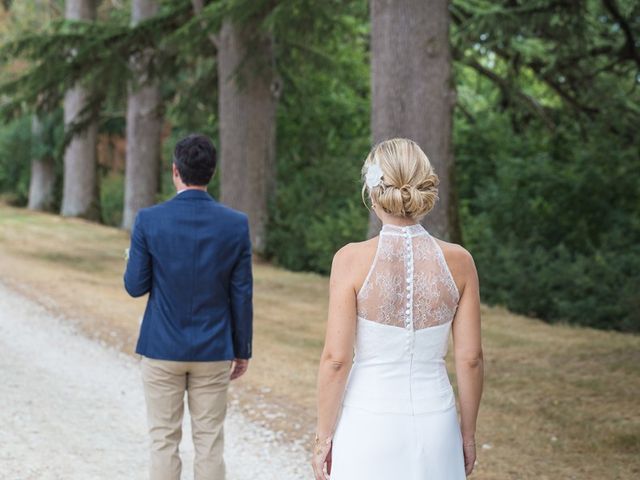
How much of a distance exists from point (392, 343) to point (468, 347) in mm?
301

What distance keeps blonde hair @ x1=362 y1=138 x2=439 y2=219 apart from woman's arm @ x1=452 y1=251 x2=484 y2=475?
0.30 metres

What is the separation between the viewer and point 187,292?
171 inches

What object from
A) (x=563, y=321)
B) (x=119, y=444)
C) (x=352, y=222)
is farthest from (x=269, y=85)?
(x=119, y=444)

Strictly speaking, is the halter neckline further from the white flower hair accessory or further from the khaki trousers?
the khaki trousers

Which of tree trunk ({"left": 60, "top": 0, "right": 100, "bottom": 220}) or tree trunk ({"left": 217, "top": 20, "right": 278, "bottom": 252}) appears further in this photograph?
tree trunk ({"left": 60, "top": 0, "right": 100, "bottom": 220})

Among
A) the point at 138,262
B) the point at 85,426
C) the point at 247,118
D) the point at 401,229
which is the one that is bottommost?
the point at 85,426

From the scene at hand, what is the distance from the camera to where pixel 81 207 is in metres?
→ 29.4

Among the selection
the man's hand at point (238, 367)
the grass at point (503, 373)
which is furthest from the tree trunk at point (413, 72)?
the man's hand at point (238, 367)

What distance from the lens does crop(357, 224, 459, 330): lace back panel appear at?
3.09 metres

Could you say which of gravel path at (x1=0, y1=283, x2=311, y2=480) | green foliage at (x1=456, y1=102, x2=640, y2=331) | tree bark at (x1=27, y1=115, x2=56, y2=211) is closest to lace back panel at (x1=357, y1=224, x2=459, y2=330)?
gravel path at (x1=0, y1=283, x2=311, y2=480)

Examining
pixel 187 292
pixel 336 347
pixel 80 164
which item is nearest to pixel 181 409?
pixel 187 292

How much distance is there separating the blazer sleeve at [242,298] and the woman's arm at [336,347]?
135 centimetres

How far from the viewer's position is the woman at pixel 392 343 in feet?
10.1

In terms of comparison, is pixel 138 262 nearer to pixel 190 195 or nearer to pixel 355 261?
pixel 190 195
